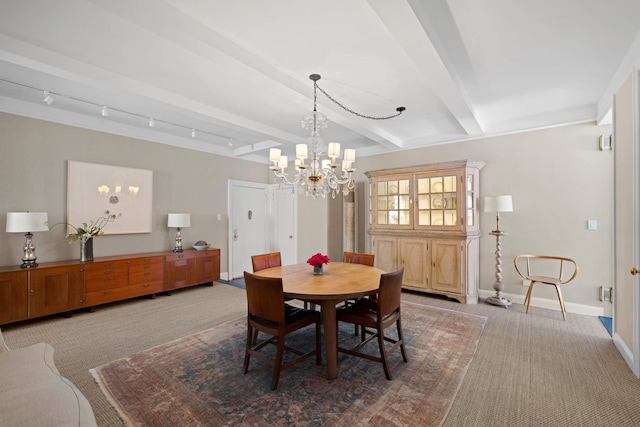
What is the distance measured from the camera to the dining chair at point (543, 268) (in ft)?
11.8

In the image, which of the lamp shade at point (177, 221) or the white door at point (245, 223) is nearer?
the lamp shade at point (177, 221)

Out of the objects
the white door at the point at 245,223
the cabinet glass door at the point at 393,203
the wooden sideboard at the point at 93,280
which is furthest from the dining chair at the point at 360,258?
the white door at the point at 245,223

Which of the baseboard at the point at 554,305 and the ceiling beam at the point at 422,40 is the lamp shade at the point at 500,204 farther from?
the ceiling beam at the point at 422,40

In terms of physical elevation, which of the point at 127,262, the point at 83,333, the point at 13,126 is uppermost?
the point at 13,126

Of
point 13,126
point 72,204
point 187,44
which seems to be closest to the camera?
point 187,44

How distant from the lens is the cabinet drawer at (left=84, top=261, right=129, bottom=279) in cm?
371

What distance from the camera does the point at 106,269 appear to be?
3867mm

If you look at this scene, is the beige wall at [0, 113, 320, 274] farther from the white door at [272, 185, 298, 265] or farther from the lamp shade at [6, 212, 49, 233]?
the lamp shade at [6, 212, 49, 233]

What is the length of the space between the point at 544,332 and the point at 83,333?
494 centimetres

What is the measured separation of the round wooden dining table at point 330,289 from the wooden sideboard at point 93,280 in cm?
245

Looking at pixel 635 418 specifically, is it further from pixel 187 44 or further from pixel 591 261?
pixel 187 44

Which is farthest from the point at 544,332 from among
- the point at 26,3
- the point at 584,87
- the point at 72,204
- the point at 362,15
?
the point at 72,204

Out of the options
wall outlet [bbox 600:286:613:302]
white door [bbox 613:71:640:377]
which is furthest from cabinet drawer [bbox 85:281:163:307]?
wall outlet [bbox 600:286:613:302]

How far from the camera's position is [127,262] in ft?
13.4
